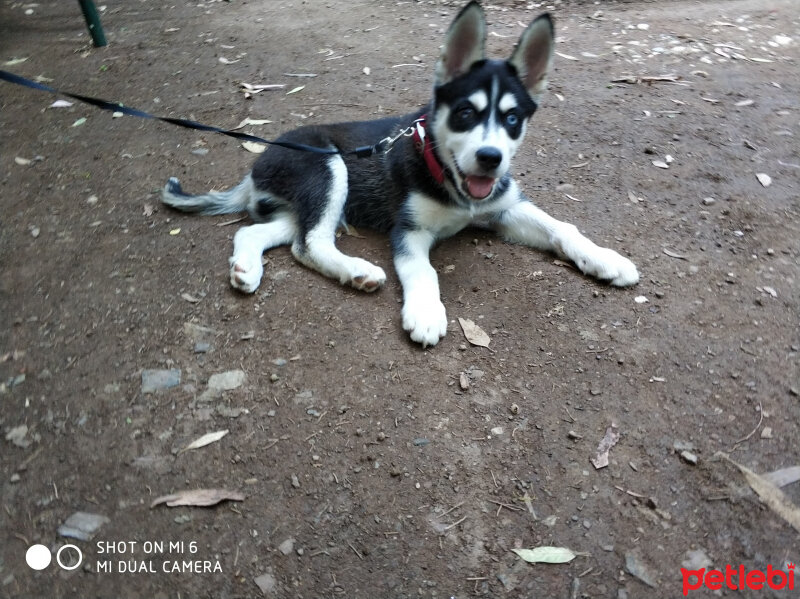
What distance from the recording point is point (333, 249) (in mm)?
3219

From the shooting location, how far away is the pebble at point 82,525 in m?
1.99

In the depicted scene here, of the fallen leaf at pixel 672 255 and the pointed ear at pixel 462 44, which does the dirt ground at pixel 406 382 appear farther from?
the pointed ear at pixel 462 44

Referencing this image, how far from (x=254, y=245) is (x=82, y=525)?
67.7 inches

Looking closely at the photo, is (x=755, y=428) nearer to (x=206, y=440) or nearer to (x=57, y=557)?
(x=206, y=440)

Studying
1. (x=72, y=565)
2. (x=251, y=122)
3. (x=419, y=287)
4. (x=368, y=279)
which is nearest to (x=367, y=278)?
(x=368, y=279)

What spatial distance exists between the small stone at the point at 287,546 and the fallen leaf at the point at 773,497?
1754 mm

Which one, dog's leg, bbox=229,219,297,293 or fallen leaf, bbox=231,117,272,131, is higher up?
fallen leaf, bbox=231,117,272,131

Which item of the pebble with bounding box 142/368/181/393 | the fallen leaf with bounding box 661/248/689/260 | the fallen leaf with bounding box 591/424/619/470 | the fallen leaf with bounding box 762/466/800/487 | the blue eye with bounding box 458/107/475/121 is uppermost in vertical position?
the blue eye with bounding box 458/107/475/121

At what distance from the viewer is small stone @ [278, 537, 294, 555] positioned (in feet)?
6.48

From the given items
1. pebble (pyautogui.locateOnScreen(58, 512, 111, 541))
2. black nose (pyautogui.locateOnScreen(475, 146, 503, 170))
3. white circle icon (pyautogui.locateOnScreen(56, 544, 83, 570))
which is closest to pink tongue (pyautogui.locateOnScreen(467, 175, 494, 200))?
black nose (pyautogui.locateOnScreen(475, 146, 503, 170))

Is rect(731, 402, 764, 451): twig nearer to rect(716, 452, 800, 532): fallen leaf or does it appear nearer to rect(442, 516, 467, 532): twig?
rect(716, 452, 800, 532): fallen leaf

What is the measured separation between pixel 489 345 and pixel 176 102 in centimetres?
414

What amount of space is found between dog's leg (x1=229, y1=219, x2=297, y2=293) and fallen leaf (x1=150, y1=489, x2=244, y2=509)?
120 centimetres

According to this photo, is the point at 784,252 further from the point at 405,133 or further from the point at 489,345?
the point at 405,133
